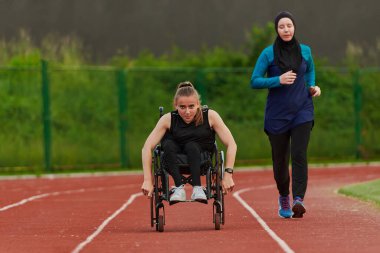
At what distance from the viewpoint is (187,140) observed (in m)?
13.8

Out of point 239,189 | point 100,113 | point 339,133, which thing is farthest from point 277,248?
point 339,133

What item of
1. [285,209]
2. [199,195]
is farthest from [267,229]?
[285,209]

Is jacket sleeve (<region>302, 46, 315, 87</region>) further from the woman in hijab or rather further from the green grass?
the green grass

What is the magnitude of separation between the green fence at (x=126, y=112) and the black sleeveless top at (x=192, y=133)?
18.4 meters

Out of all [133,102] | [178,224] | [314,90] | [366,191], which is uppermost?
[314,90]

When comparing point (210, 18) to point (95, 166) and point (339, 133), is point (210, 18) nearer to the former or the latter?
point (339, 133)

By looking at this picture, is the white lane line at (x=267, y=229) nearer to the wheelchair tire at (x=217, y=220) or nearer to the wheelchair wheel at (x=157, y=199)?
the wheelchair tire at (x=217, y=220)

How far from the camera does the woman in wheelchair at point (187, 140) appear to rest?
1350cm

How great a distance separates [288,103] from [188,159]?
80.5 inches

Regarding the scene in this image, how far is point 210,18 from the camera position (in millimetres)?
42438

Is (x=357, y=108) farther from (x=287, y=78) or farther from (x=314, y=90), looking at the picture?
(x=287, y=78)

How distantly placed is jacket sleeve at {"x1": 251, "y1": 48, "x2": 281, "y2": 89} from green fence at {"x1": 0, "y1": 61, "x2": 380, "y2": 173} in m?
17.3

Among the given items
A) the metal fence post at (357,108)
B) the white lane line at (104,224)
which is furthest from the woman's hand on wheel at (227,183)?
the metal fence post at (357,108)

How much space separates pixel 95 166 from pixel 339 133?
7282 millimetres
